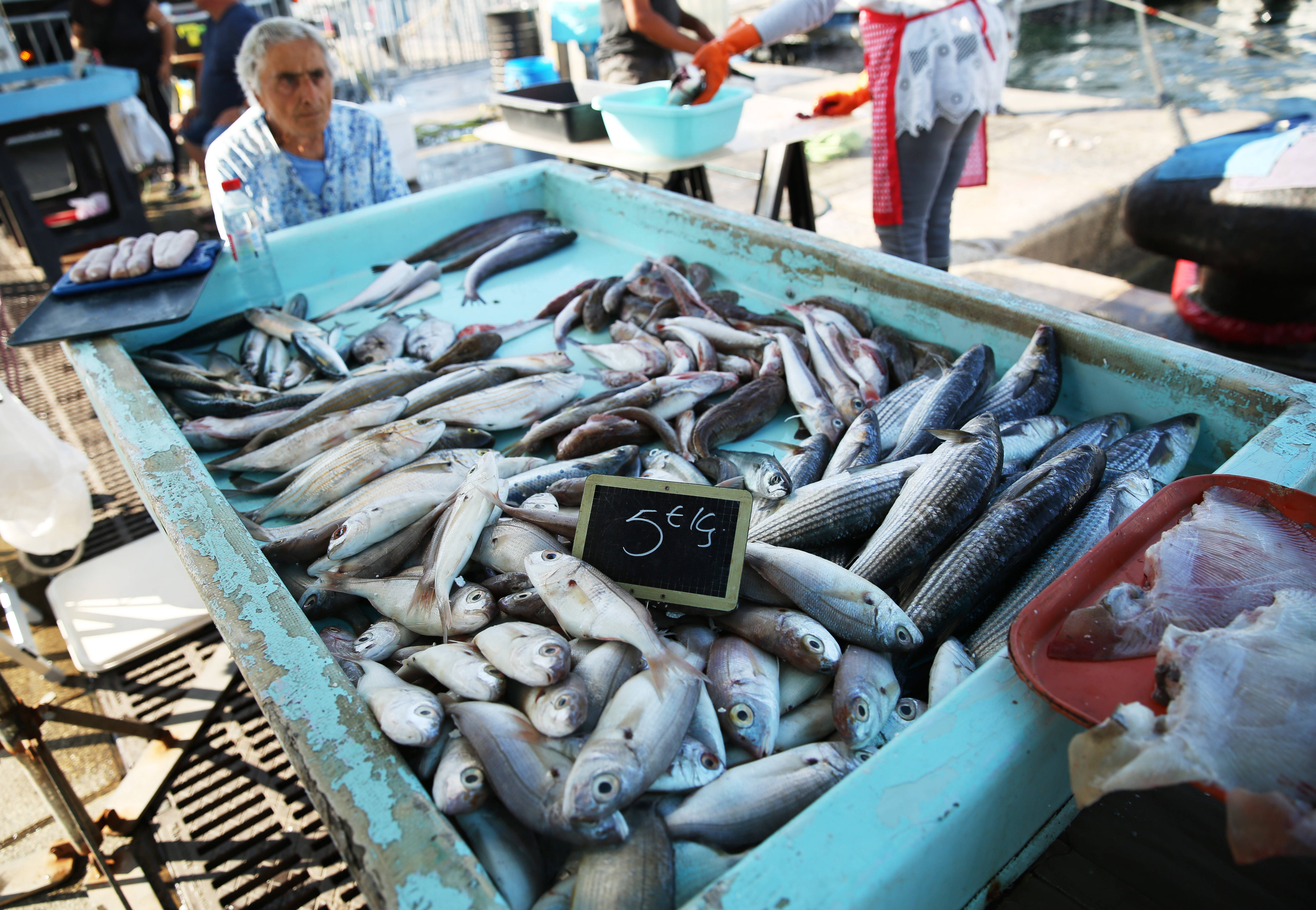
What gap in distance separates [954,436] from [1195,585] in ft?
2.68

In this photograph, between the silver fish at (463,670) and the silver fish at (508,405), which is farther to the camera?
the silver fish at (508,405)

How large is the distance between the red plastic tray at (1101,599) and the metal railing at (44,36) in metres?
14.1

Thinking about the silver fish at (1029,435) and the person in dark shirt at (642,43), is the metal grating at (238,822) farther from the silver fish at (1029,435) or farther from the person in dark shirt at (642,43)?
the person in dark shirt at (642,43)

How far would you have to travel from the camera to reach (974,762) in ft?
4.03

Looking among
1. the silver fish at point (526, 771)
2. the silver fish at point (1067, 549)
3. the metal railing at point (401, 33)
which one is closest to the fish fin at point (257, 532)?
the silver fish at point (526, 771)

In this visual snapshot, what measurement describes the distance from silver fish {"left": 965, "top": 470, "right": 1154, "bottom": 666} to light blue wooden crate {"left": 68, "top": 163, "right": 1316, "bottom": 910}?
0.22 meters

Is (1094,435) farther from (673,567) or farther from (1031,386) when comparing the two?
(673,567)

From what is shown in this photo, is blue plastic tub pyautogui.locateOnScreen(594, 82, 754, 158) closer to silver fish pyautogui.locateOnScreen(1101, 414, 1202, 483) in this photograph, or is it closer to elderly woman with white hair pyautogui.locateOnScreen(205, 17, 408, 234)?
elderly woman with white hair pyautogui.locateOnScreen(205, 17, 408, 234)

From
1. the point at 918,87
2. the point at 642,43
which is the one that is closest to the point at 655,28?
the point at 642,43

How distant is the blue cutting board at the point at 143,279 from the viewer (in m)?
3.38

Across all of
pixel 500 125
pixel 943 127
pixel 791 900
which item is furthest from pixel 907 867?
pixel 500 125

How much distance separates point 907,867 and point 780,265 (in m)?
2.74

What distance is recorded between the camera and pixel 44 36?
11.4m

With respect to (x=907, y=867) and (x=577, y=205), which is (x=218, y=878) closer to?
(x=907, y=867)
